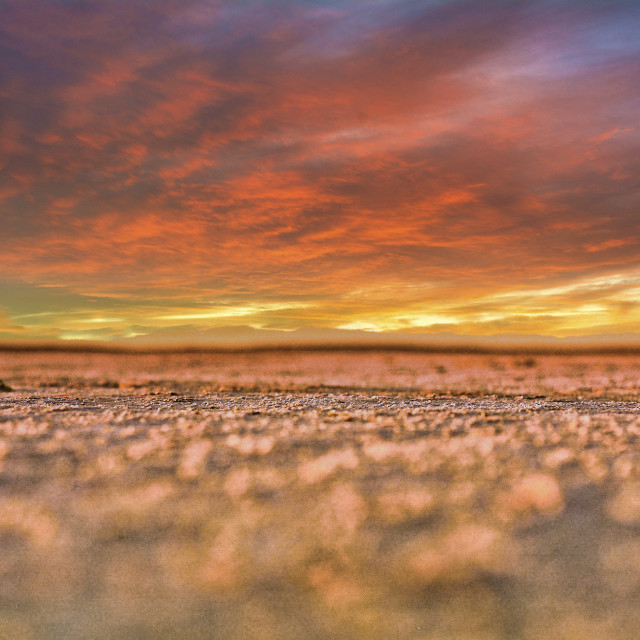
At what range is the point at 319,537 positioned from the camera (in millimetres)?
6652

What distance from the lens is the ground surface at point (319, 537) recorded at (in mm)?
5102

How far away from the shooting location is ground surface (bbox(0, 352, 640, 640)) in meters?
5.10

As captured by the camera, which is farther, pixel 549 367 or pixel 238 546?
pixel 549 367

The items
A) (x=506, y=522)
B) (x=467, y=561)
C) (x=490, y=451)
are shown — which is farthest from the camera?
(x=490, y=451)

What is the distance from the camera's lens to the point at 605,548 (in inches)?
251

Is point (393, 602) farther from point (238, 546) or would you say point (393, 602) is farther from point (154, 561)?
point (154, 561)

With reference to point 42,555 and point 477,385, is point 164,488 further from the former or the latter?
point 477,385

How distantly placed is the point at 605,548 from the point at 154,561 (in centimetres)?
459

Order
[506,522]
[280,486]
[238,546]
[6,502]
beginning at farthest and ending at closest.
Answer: [280,486] < [6,502] < [506,522] < [238,546]

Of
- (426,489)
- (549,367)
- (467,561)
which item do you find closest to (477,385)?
(549,367)

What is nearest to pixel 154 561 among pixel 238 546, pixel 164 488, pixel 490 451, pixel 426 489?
pixel 238 546

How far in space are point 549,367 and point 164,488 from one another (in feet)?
183

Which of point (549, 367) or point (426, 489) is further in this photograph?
point (549, 367)

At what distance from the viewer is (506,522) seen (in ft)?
23.4
